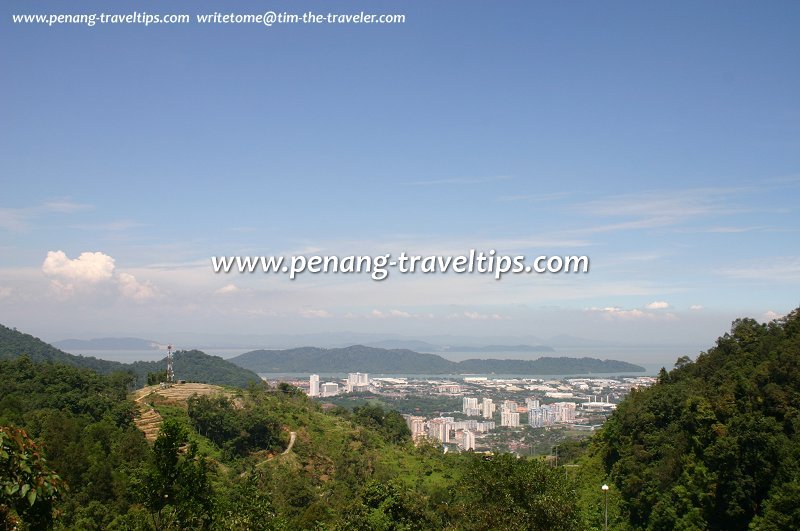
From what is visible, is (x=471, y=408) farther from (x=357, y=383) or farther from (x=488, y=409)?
(x=357, y=383)

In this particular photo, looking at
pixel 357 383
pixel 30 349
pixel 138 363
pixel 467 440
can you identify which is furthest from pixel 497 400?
pixel 30 349

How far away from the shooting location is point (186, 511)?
32.7 ft

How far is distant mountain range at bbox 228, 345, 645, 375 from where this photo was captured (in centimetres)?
16050

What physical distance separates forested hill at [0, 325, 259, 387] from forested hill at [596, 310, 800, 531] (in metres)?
52.1

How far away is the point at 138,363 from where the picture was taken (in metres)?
89.6

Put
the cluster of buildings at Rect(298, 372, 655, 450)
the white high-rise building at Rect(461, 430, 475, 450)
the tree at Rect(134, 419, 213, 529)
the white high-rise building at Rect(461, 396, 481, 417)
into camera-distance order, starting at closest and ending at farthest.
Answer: the tree at Rect(134, 419, 213, 529)
the white high-rise building at Rect(461, 430, 475, 450)
the cluster of buildings at Rect(298, 372, 655, 450)
the white high-rise building at Rect(461, 396, 481, 417)

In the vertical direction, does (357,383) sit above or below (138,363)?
below

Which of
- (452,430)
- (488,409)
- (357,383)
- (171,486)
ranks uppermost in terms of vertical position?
(171,486)

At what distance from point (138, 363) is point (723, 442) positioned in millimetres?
83260

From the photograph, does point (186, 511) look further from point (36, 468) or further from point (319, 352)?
point (319, 352)

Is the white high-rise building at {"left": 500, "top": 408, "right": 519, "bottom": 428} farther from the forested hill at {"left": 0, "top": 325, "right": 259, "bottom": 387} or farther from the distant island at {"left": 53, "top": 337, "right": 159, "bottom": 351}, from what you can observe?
the distant island at {"left": 53, "top": 337, "right": 159, "bottom": 351}

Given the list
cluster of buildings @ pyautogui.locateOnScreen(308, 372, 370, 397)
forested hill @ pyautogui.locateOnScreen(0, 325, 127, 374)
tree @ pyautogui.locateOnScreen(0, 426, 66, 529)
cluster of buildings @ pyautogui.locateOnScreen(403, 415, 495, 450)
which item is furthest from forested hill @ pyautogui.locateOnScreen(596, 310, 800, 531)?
cluster of buildings @ pyautogui.locateOnScreen(308, 372, 370, 397)

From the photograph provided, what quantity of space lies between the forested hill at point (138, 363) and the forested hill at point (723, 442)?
171ft

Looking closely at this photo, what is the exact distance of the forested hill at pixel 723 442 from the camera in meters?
20.4
